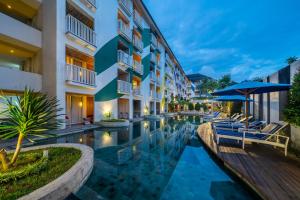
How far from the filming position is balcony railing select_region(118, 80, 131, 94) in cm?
1491

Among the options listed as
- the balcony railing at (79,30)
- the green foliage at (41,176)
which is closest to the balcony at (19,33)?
the balcony railing at (79,30)

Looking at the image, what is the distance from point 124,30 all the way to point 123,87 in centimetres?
611

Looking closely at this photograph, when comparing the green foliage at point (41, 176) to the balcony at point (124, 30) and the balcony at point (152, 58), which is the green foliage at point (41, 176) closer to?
the balcony at point (124, 30)

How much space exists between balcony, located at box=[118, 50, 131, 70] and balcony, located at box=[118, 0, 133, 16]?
4970 mm

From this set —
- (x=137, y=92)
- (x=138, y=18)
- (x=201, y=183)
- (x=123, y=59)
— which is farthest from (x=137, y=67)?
(x=201, y=183)

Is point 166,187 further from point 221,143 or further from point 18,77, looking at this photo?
point 18,77

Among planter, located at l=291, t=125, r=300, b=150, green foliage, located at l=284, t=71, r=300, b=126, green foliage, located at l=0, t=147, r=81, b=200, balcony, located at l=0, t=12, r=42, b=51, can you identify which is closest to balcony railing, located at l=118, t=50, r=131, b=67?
balcony, located at l=0, t=12, r=42, b=51

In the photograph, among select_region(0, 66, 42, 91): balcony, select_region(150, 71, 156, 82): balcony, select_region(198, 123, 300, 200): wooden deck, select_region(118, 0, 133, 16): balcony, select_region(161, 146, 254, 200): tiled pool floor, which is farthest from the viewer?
select_region(150, 71, 156, 82): balcony

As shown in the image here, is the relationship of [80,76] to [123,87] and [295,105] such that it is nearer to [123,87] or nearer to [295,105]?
[123,87]

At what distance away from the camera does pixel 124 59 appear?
1570cm

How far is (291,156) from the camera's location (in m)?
4.99

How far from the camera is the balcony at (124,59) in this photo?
14969mm

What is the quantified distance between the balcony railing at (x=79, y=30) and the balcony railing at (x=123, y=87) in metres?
4.49

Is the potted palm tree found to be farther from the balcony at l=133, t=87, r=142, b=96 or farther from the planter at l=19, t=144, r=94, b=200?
the balcony at l=133, t=87, r=142, b=96
